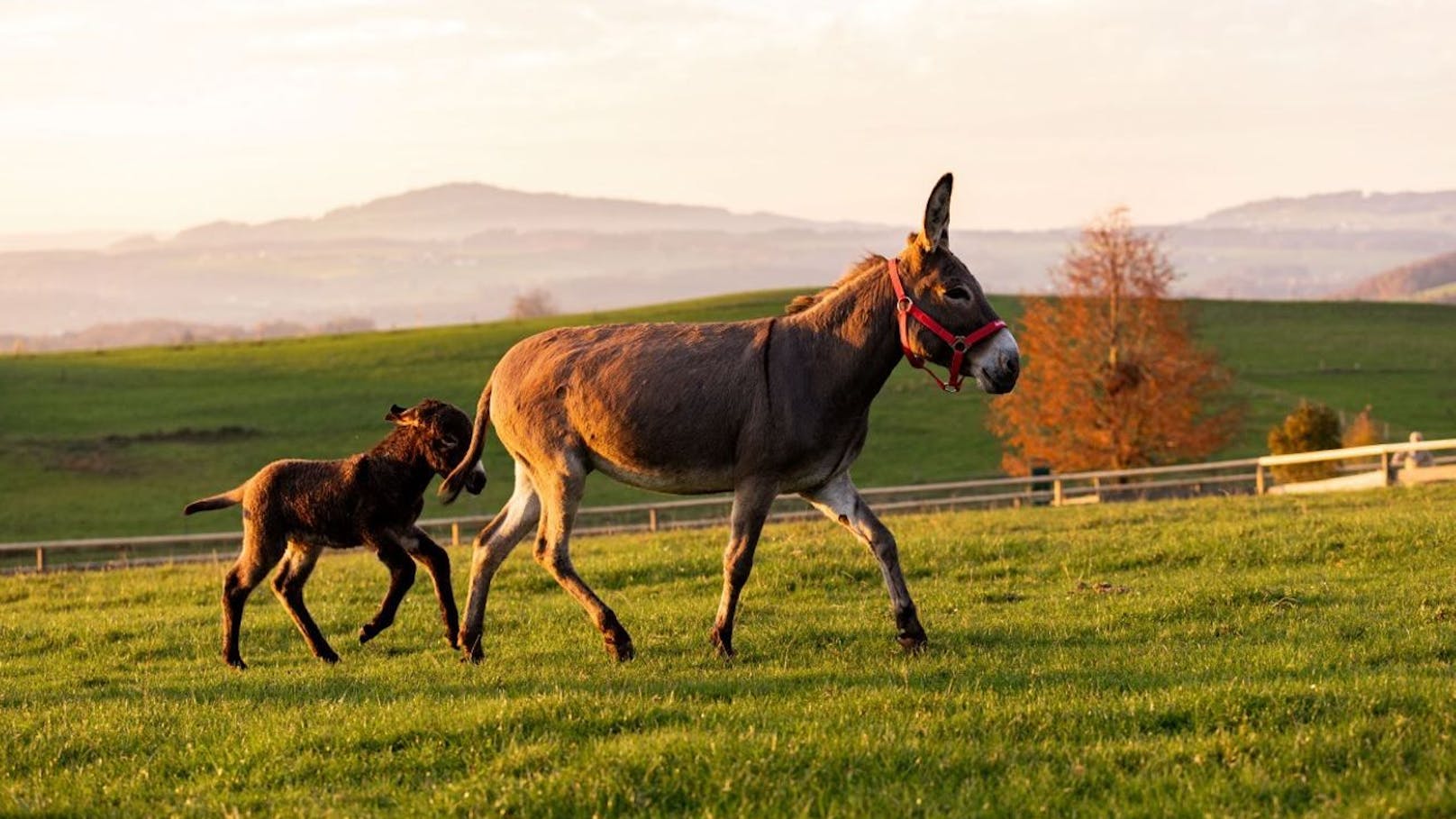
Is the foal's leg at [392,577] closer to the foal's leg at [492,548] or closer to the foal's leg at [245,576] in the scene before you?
the foal's leg at [492,548]

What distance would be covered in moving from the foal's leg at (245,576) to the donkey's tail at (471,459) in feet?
4.82

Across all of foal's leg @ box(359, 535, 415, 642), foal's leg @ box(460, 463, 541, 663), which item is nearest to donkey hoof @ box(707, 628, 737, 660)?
foal's leg @ box(460, 463, 541, 663)

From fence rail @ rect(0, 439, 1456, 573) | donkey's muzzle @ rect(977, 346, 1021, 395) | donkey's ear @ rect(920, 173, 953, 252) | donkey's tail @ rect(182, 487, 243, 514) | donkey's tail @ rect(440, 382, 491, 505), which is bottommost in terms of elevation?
fence rail @ rect(0, 439, 1456, 573)

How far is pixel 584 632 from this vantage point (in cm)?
1307

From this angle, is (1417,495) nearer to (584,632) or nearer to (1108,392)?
(584,632)

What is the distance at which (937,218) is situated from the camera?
1066cm

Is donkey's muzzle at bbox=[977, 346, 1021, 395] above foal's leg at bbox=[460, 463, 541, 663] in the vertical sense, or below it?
above

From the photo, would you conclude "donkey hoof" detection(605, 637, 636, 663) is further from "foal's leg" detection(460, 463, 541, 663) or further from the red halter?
the red halter

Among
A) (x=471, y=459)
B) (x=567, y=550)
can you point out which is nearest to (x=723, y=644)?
(x=567, y=550)

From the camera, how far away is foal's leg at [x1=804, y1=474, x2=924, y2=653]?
36.1ft

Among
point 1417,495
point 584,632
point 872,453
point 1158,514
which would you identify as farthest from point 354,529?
point 872,453

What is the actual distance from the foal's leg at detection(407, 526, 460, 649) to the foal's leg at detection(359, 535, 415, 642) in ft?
0.41

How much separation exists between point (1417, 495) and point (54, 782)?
2375 centimetres

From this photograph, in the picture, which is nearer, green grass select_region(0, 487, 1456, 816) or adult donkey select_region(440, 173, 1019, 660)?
green grass select_region(0, 487, 1456, 816)
